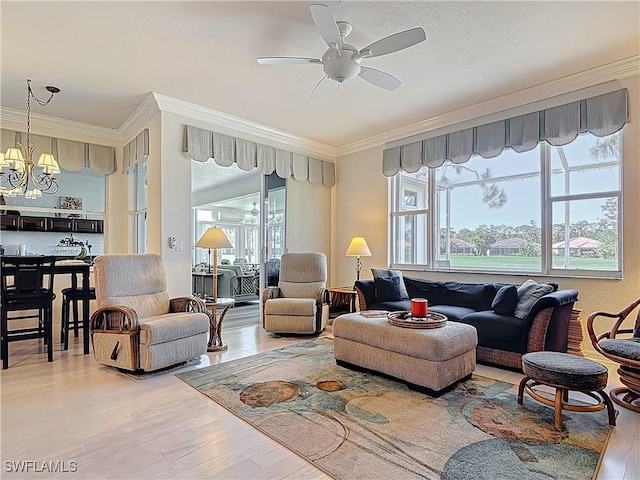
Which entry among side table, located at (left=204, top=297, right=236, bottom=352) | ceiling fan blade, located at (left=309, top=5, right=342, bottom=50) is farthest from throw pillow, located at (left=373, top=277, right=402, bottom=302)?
ceiling fan blade, located at (left=309, top=5, right=342, bottom=50)

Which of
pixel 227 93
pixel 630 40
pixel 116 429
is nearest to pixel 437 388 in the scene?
pixel 116 429

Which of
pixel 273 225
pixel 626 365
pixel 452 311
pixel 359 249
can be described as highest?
pixel 273 225

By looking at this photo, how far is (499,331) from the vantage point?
3.44m

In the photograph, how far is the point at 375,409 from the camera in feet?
8.40

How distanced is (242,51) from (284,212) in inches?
113

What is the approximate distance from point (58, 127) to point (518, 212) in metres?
6.06

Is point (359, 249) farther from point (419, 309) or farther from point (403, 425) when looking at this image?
point (403, 425)

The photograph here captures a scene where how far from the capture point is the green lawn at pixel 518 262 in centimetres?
375

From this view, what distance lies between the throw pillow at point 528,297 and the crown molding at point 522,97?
2113mm

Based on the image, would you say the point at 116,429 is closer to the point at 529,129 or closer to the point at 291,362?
the point at 291,362

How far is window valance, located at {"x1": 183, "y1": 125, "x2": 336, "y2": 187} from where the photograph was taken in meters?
4.65

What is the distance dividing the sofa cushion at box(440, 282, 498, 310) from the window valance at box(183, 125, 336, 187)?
284cm

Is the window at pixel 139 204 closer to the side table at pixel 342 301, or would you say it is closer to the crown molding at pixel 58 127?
the crown molding at pixel 58 127

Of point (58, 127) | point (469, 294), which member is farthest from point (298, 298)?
point (58, 127)
